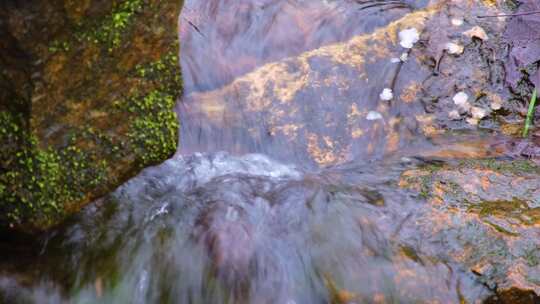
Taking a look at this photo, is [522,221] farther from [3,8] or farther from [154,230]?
[3,8]

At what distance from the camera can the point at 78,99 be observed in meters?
2.85

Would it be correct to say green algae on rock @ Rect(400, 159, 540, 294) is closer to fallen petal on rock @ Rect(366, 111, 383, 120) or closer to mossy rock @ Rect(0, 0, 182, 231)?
fallen petal on rock @ Rect(366, 111, 383, 120)

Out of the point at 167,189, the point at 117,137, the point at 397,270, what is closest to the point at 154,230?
the point at 167,189

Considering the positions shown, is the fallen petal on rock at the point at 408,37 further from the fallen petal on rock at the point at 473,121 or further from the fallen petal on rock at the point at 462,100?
the fallen petal on rock at the point at 473,121

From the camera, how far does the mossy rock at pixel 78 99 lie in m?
2.55

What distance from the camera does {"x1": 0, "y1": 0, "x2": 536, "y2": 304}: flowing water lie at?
275 cm

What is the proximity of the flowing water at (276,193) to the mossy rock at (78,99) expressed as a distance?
0.21 meters

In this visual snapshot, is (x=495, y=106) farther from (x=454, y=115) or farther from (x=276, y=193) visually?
(x=276, y=193)

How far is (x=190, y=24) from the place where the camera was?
416cm

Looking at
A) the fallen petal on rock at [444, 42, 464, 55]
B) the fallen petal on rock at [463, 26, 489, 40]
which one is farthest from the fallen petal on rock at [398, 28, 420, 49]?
the fallen petal on rock at [463, 26, 489, 40]

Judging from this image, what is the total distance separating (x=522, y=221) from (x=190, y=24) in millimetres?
2738

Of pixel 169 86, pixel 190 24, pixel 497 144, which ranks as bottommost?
pixel 497 144

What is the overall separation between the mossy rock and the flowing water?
8.3 inches

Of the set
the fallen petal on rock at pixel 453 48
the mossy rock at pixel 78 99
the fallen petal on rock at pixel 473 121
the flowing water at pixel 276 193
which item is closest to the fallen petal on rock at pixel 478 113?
the fallen petal on rock at pixel 473 121
